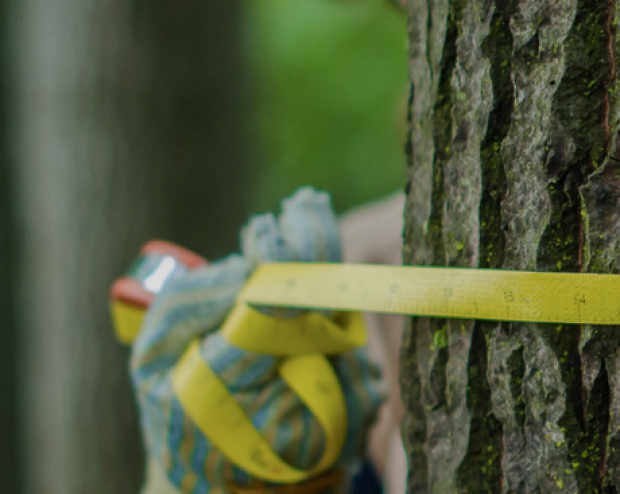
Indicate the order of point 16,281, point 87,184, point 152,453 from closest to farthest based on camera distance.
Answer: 1. point 152,453
2. point 87,184
3. point 16,281

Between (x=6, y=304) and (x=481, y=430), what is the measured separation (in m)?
2.28

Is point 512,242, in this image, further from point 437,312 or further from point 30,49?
point 30,49

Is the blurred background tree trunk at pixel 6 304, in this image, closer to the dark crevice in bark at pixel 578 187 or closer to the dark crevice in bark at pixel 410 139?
the dark crevice in bark at pixel 410 139

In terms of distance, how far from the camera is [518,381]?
0.48 metres

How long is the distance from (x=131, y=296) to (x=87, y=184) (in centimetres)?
137

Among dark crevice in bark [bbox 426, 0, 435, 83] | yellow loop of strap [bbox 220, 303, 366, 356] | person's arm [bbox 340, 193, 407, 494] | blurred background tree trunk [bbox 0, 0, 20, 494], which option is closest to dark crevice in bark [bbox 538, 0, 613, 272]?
dark crevice in bark [bbox 426, 0, 435, 83]

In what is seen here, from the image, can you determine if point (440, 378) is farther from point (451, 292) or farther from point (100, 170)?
point (100, 170)

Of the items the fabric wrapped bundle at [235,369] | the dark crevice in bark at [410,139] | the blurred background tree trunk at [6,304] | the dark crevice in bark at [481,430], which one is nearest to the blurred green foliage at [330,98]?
the blurred background tree trunk at [6,304]

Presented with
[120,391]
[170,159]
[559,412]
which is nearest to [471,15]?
[559,412]

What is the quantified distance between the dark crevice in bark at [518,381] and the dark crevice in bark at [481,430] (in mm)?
22

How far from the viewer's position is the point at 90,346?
6.79ft

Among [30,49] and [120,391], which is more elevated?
[30,49]

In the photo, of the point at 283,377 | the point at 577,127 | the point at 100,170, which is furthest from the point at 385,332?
the point at 100,170

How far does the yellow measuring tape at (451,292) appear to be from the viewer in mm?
438
